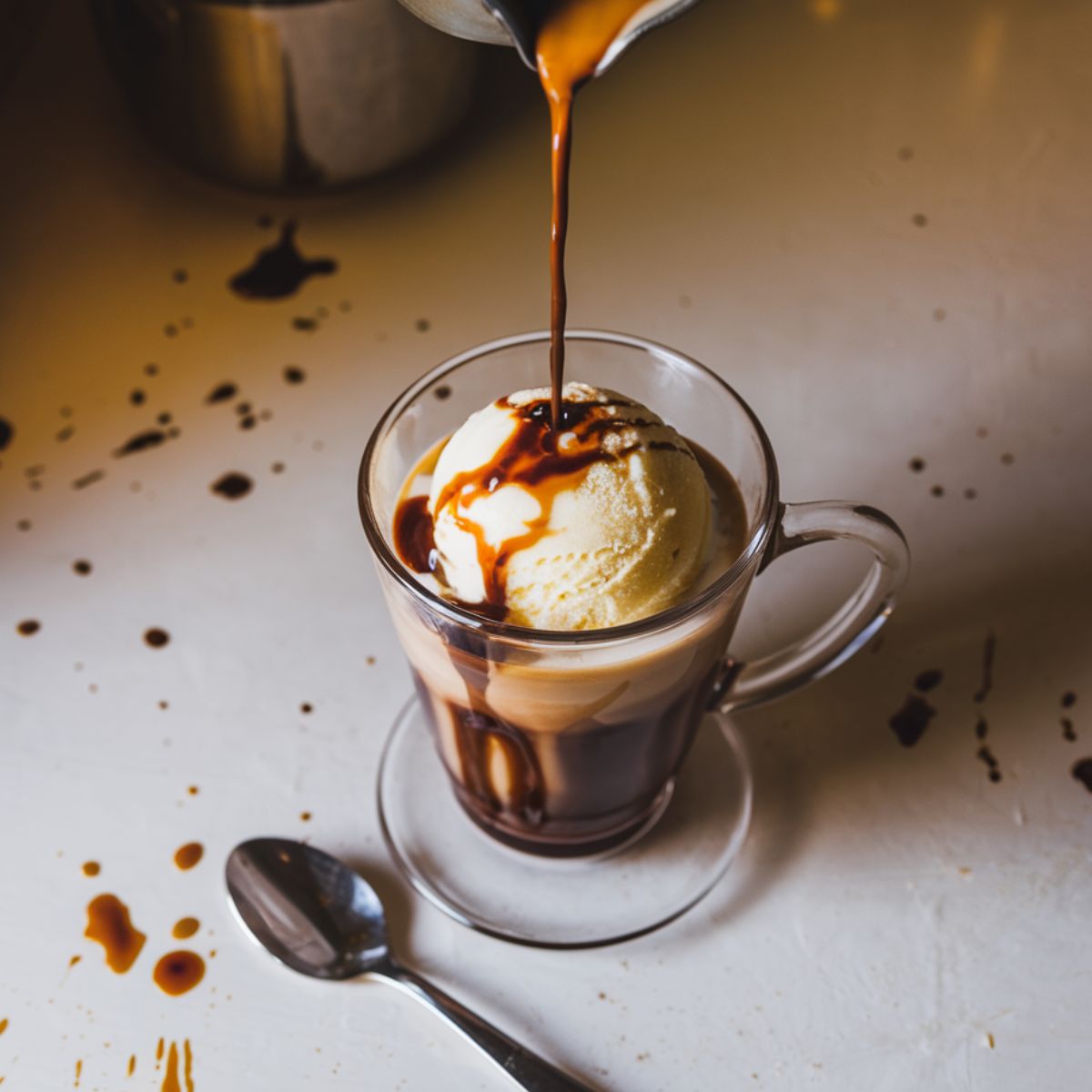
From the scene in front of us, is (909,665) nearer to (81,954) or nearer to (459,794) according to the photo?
(459,794)

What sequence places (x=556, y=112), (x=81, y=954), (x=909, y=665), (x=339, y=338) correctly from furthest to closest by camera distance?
(x=339, y=338) < (x=909, y=665) < (x=81, y=954) < (x=556, y=112)

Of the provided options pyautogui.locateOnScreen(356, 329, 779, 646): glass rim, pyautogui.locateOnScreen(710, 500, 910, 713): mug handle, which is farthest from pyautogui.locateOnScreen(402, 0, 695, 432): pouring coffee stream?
pyautogui.locateOnScreen(710, 500, 910, 713): mug handle

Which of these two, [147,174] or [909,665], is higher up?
[147,174]

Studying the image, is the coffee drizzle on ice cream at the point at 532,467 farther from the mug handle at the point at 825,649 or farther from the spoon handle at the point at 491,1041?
the spoon handle at the point at 491,1041

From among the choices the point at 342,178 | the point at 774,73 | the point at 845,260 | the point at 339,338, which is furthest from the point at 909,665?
the point at 774,73

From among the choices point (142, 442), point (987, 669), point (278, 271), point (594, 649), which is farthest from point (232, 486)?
point (987, 669)

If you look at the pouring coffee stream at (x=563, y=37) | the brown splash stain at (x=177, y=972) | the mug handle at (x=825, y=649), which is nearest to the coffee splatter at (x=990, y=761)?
the mug handle at (x=825, y=649)
